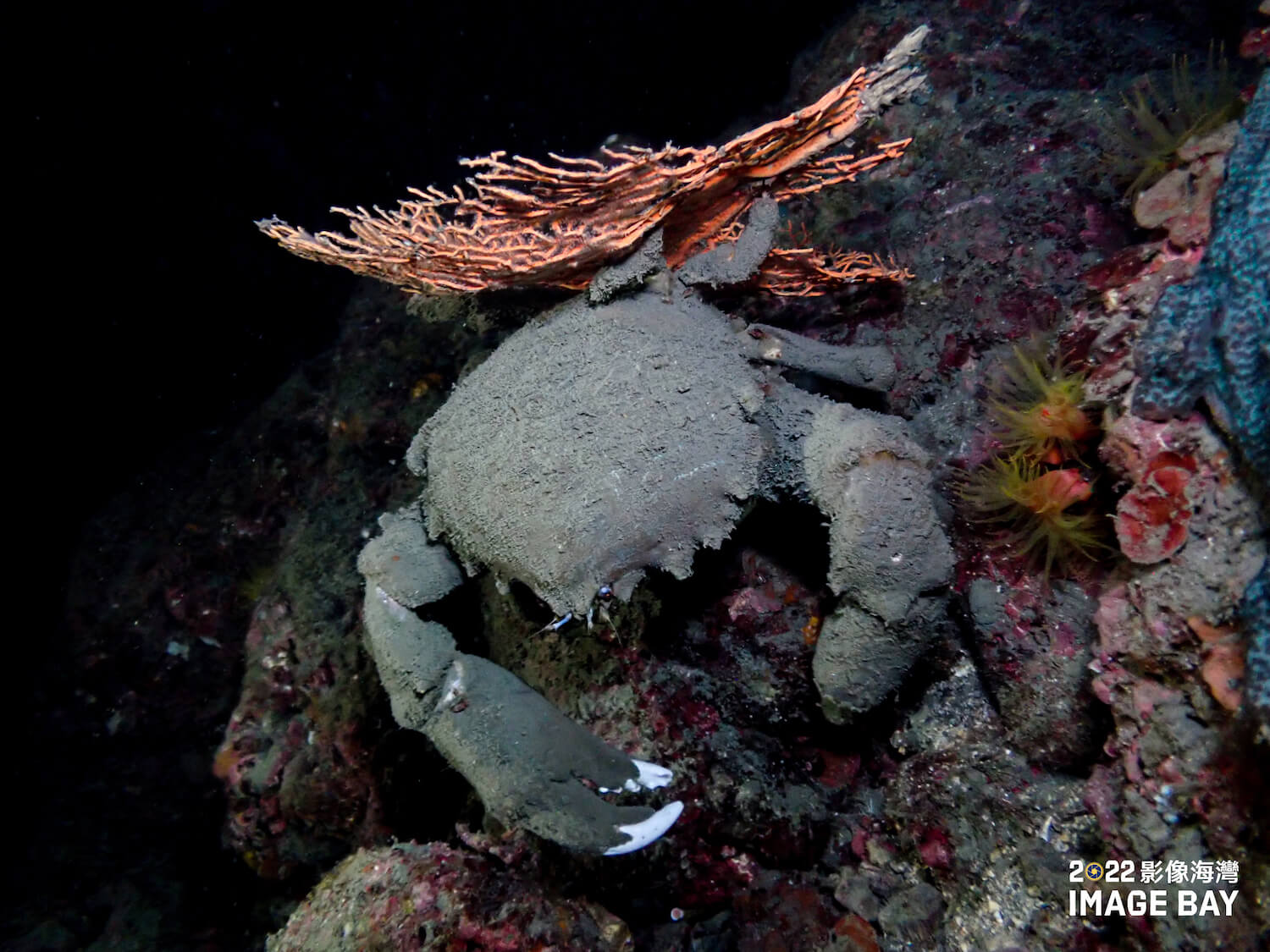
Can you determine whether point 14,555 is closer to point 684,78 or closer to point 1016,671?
point 684,78

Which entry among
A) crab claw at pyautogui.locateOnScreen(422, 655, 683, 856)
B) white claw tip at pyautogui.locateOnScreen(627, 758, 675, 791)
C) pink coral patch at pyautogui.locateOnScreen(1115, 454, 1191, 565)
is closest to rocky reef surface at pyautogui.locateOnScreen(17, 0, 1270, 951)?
pink coral patch at pyautogui.locateOnScreen(1115, 454, 1191, 565)

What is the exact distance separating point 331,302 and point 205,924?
21.9 ft

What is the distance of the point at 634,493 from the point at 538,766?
1239 mm

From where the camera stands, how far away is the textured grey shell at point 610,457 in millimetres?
2441

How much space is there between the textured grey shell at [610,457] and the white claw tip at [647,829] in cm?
101

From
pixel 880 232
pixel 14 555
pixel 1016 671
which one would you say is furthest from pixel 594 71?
pixel 14 555

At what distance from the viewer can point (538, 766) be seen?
8.52 ft

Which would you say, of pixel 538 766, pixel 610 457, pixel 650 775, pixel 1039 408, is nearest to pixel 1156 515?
pixel 1039 408

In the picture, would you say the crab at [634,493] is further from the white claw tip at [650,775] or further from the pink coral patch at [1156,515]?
the pink coral patch at [1156,515]

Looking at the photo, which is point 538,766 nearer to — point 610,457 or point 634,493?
point 634,493

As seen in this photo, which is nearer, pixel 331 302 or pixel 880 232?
A: pixel 880 232

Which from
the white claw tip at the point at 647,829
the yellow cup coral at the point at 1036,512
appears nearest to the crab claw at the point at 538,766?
the white claw tip at the point at 647,829

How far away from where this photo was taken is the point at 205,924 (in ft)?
16.8

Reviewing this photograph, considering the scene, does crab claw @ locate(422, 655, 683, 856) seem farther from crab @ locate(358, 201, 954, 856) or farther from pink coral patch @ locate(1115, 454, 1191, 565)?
pink coral patch @ locate(1115, 454, 1191, 565)
